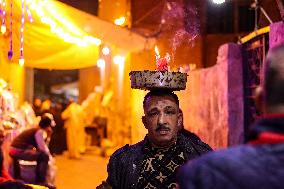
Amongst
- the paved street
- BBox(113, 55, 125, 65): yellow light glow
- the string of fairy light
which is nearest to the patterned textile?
the string of fairy light

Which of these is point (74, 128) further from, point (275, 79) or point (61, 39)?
point (275, 79)

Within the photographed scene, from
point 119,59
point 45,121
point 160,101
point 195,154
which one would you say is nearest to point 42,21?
point 45,121

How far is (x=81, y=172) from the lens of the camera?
13812mm

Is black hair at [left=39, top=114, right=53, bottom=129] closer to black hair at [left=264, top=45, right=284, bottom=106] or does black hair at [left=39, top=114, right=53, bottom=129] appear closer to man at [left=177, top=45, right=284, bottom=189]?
man at [left=177, top=45, right=284, bottom=189]

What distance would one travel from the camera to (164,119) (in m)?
3.70

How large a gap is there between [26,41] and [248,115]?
17.6ft

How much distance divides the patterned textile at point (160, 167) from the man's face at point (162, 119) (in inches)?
2.8

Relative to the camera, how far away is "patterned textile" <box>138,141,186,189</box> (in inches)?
138

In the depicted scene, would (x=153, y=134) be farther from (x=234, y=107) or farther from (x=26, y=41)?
(x=26, y=41)

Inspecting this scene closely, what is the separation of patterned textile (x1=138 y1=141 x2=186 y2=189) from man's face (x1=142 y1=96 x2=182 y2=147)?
7 centimetres

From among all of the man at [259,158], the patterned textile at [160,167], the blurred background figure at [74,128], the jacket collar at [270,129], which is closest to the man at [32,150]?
the patterned textile at [160,167]

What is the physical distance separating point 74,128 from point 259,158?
53.4 feet

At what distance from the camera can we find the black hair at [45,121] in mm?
10000

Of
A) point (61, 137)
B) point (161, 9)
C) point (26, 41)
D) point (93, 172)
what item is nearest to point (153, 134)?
point (26, 41)
